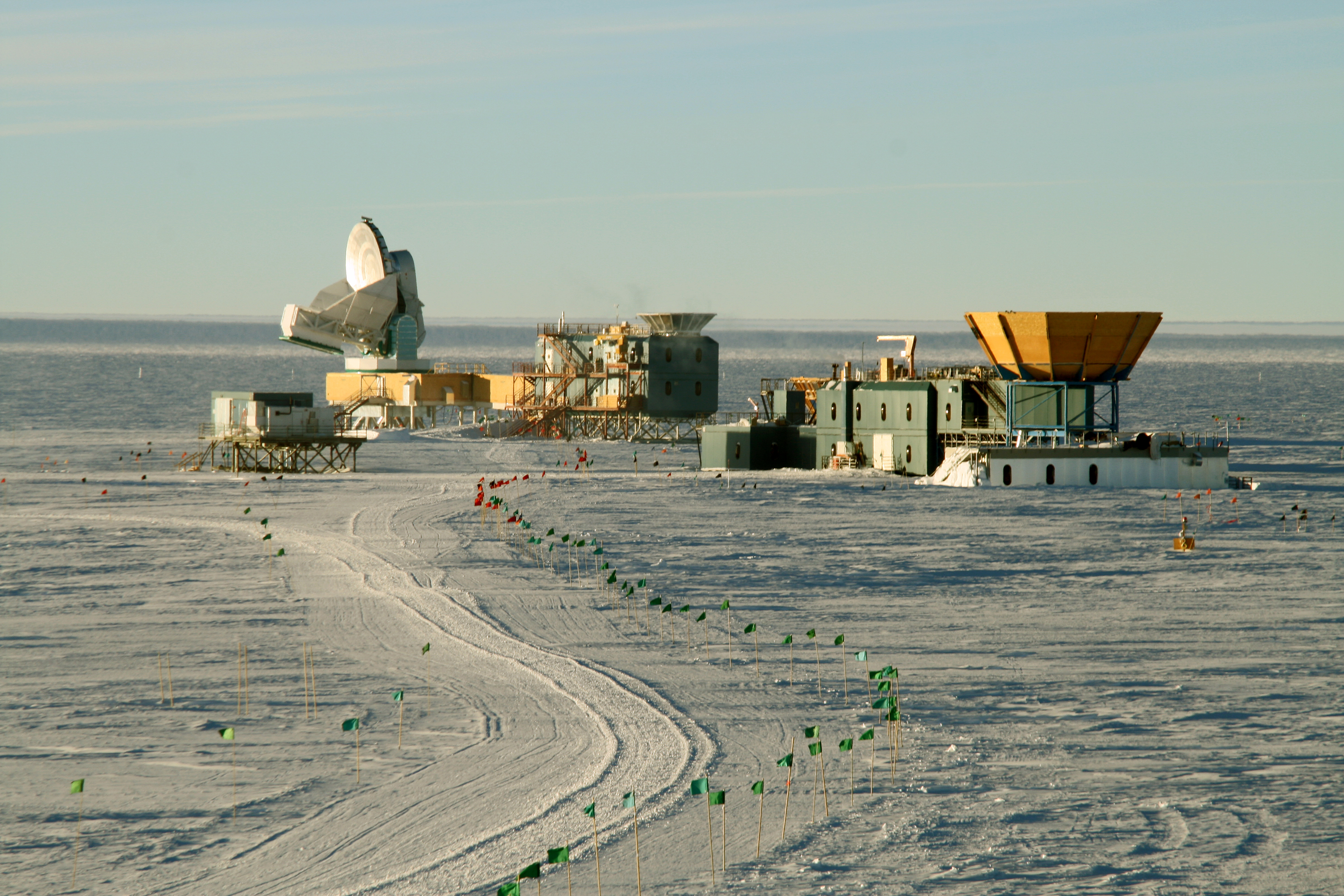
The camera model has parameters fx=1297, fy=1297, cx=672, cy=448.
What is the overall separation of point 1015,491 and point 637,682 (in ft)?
121

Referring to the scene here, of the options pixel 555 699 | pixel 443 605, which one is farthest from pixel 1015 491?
→ pixel 555 699

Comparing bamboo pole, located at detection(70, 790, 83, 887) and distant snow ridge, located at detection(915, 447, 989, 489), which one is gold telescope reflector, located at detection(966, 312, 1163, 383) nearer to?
distant snow ridge, located at detection(915, 447, 989, 489)

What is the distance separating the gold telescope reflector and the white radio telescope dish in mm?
44870

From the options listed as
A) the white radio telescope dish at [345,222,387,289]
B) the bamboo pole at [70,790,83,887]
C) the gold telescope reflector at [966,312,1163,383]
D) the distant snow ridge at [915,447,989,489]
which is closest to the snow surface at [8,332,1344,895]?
the bamboo pole at [70,790,83,887]

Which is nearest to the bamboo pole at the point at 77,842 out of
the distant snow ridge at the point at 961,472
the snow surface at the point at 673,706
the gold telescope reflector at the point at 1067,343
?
the snow surface at the point at 673,706

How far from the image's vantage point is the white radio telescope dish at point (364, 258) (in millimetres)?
90000

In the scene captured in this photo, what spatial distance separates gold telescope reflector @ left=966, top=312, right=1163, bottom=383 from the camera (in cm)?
6125

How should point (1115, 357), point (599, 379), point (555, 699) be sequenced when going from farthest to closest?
point (599, 379), point (1115, 357), point (555, 699)

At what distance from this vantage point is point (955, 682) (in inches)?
950

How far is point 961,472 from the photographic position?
199 feet

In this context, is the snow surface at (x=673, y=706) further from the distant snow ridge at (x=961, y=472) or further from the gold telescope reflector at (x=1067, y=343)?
the gold telescope reflector at (x=1067, y=343)

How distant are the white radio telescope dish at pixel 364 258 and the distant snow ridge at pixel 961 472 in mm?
44053

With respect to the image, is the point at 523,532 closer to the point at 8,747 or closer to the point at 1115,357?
the point at 8,747

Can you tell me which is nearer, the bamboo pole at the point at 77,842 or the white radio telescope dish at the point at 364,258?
the bamboo pole at the point at 77,842
